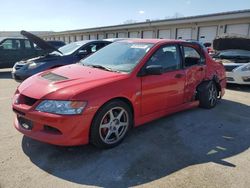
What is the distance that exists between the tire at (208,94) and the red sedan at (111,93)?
2cm

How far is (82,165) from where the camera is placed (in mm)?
3008

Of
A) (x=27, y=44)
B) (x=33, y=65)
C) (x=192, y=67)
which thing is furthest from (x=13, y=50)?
(x=192, y=67)

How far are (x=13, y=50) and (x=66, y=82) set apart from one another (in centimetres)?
945

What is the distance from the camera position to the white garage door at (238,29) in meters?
18.2

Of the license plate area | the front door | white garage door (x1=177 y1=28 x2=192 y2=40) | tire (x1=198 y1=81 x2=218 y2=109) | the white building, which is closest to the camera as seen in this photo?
the license plate area

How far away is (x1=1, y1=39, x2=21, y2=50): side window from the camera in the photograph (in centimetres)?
1123

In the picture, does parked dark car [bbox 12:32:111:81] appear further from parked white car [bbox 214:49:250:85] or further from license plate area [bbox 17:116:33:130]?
parked white car [bbox 214:49:250:85]

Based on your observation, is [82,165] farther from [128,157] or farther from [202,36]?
[202,36]

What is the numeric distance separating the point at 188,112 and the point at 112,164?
267 cm

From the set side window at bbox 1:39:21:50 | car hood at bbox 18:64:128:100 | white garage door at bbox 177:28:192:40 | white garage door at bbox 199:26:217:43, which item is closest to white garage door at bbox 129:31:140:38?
white garage door at bbox 177:28:192:40

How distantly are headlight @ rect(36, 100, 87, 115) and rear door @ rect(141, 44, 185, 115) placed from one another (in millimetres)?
1135

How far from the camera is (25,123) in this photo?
3283mm

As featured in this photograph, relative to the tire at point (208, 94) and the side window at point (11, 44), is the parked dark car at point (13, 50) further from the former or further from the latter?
the tire at point (208, 94)

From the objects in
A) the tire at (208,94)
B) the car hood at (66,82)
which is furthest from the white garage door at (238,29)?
the car hood at (66,82)
